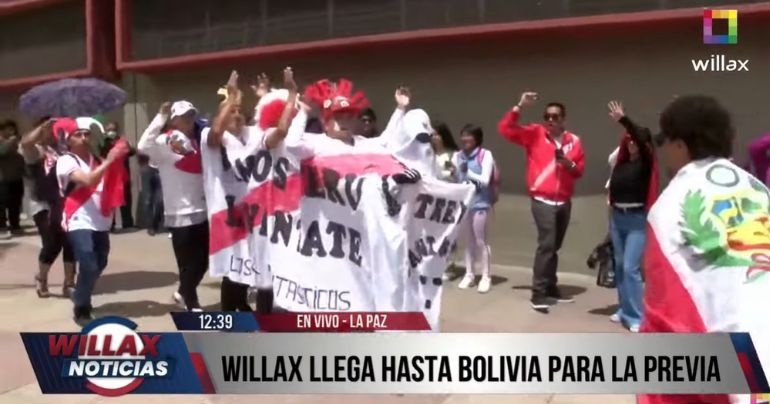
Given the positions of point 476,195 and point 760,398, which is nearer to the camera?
point 760,398

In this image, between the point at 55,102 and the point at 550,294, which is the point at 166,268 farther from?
the point at 550,294

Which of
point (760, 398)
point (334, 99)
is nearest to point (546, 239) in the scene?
point (334, 99)

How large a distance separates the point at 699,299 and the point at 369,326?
230 centimetres

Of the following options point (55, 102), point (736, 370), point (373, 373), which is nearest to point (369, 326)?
point (373, 373)

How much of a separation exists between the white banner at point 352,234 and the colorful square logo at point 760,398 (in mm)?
2237

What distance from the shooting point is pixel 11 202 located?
1218 cm

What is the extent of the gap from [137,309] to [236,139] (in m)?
2.31

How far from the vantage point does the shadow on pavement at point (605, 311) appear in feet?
21.7

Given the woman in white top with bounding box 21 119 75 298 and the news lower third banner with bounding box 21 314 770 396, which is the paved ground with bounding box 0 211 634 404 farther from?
the news lower third banner with bounding box 21 314 770 396

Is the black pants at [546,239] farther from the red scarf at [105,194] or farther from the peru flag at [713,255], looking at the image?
the peru flag at [713,255]

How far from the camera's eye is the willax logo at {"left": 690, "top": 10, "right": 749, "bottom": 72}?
7.07 m

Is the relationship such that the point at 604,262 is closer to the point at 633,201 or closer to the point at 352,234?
the point at 633,201

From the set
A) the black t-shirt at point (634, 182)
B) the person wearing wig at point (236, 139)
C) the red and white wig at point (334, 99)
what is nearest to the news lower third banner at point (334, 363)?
the red and white wig at point (334, 99)

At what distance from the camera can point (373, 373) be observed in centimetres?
356
